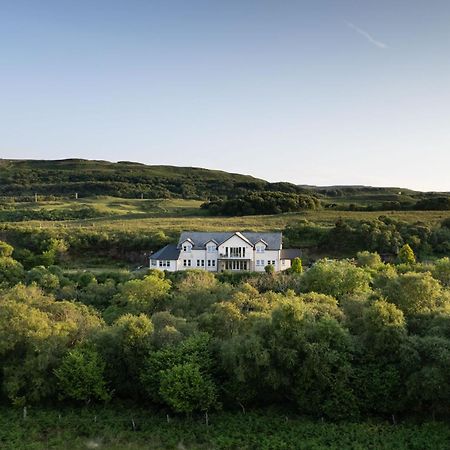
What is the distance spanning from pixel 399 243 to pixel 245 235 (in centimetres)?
2131

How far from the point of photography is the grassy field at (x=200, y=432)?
2369 cm

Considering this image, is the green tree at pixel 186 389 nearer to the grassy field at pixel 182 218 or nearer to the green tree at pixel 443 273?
the green tree at pixel 443 273

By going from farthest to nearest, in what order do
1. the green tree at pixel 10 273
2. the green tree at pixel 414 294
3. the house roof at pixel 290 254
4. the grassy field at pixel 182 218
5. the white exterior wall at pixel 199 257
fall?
1. the grassy field at pixel 182 218
2. the house roof at pixel 290 254
3. the white exterior wall at pixel 199 257
4. the green tree at pixel 10 273
5. the green tree at pixel 414 294

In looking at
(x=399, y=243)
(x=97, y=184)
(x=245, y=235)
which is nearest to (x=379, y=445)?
(x=245, y=235)

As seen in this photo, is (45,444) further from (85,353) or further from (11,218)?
(11,218)

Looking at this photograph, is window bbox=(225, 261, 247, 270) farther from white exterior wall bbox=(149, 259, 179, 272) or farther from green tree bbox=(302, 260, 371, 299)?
green tree bbox=(302, 260, 371, 299)

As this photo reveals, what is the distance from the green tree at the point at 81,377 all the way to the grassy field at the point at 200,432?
95 cm

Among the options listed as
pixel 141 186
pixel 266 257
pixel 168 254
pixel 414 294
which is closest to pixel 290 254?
pixel 266 257

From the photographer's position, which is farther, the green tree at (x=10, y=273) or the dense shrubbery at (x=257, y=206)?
the dense shrubbery at (x=257, y=206)

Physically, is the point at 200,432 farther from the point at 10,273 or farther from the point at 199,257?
the point at 199,257

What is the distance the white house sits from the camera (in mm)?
56781

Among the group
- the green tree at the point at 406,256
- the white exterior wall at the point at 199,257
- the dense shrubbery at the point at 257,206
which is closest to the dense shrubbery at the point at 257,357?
the green tree at the point at 406,256

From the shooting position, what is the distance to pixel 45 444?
79.0 ft

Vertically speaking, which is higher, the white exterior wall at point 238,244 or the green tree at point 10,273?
the white exterior wall at point 238,244
